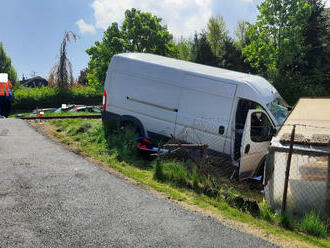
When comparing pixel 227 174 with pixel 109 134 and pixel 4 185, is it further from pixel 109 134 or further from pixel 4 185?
pixel 4 185

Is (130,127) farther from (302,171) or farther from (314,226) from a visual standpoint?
(314,226)

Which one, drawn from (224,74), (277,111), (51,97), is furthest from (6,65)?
(277,111)

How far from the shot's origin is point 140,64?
8.87 m

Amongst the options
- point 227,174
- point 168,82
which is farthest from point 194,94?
point 227,174

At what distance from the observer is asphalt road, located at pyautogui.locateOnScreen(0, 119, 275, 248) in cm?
416

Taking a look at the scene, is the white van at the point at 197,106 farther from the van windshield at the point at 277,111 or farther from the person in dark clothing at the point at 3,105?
the person in dark clothing at the point at 3,105

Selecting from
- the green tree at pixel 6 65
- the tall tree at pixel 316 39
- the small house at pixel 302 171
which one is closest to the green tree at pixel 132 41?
the tall tree at pixel 316 39

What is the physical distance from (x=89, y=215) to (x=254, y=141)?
13.9 feet

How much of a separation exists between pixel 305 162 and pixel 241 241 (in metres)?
1.89

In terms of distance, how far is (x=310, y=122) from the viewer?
638cm

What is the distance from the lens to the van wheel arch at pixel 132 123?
29.5 ft

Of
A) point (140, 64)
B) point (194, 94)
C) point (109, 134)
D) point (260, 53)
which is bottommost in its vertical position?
point (109, 134)

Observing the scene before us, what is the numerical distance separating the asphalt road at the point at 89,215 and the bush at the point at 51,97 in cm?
1817

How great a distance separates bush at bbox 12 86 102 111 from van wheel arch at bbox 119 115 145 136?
16.9m
